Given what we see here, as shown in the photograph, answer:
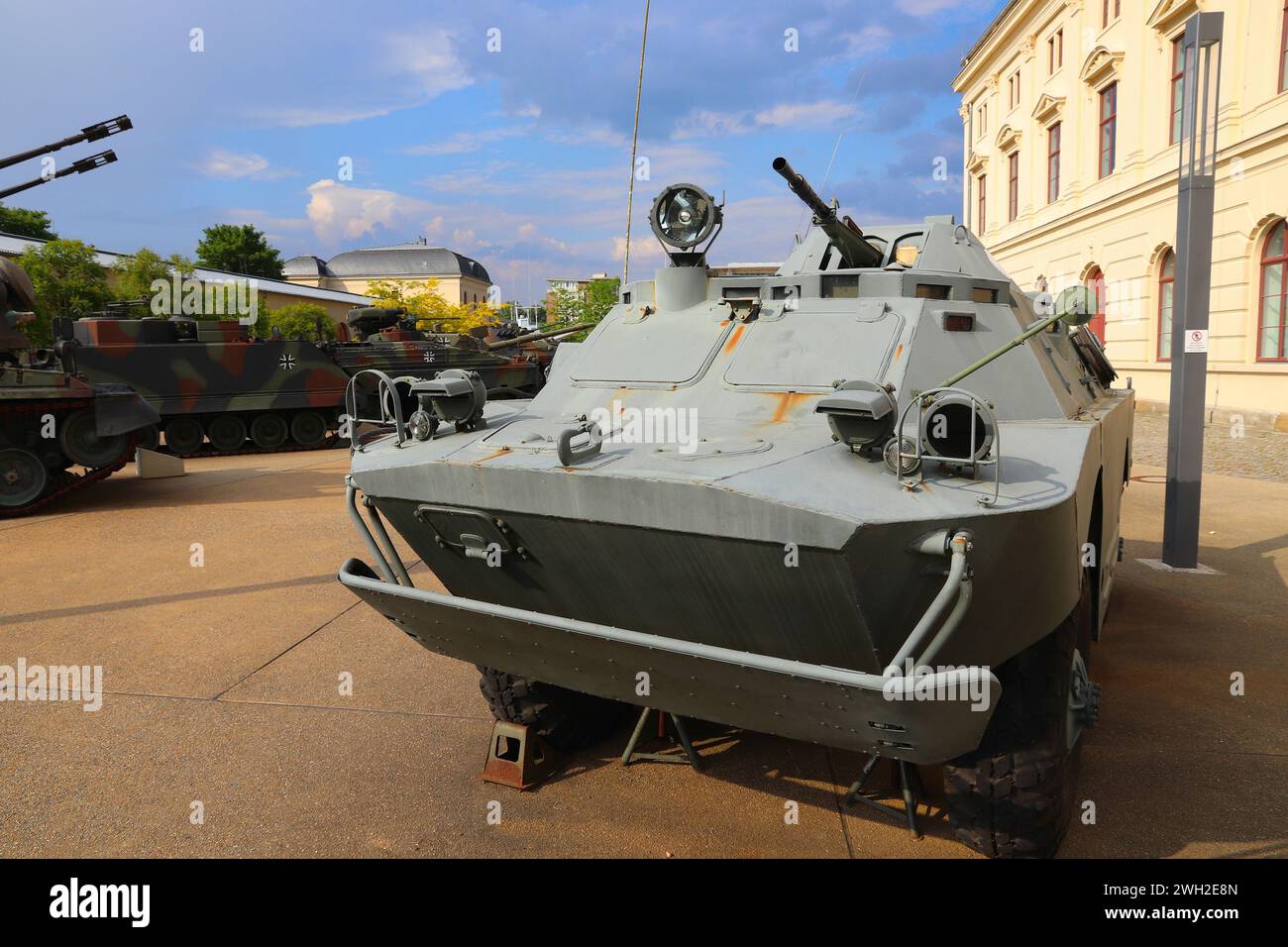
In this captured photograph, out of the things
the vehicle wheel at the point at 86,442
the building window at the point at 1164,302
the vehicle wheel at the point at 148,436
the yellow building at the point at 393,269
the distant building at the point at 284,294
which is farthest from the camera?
the yellow building at the point at 393,269

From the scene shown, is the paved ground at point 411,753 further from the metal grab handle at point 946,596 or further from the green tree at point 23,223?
the green tree at point 23,223

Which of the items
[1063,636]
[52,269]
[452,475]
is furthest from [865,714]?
[52,269]

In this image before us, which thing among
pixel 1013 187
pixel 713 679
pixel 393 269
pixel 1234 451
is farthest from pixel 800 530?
pixel 393 269

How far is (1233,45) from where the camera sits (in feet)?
47.6

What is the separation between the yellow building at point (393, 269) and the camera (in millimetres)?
70125

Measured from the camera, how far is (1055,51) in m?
22.1

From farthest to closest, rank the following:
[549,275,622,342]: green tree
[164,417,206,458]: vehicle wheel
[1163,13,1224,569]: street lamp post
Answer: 1. [549,275,622,342]: green tree
2. [164,417,206,458]: vehicle wheel
3. [1163,13,1224,569]: street lamp post

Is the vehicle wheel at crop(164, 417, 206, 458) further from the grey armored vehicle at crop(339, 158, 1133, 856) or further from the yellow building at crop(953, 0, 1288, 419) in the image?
the yellow building at crop(953, 0, 1288, 419)

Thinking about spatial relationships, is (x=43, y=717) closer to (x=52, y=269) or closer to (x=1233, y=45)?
(x=1233, y=45)

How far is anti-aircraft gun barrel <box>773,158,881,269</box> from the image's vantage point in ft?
13.9

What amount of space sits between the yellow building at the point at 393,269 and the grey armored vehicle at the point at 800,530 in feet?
220

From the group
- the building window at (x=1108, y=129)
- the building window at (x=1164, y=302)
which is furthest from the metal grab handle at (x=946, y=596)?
the building window at (x=1108, y=129)

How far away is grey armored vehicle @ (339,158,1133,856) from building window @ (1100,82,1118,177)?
1808 centimetres

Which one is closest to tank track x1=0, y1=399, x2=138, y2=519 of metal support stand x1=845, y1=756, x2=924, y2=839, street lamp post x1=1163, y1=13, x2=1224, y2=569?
metal support stand x1=845, y1=756, x2=924, y2=839
